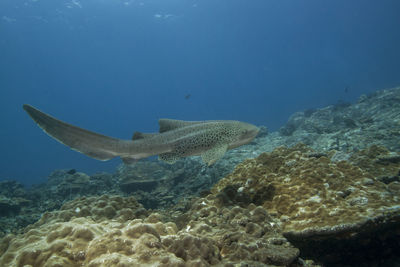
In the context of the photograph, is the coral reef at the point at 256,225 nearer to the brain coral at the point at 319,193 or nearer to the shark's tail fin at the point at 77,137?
the brain coral at the point at 319,193

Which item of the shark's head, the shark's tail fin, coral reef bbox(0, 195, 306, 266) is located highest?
the shark's head

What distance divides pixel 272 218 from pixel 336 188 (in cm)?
134

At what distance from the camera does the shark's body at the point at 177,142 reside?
3783 mm

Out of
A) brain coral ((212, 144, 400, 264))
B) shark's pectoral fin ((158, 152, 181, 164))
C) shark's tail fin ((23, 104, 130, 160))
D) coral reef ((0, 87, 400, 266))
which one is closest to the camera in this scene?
coral reef ((0, 87, 400, 266))

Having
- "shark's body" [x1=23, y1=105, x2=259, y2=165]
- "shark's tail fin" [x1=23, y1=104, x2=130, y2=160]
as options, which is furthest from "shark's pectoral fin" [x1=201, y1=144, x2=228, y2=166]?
"shark's tail fin" [x1=23, y1=104, x2=130, y2=160]

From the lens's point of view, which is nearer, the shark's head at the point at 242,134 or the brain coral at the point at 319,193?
the brain coral at the point at 319,193

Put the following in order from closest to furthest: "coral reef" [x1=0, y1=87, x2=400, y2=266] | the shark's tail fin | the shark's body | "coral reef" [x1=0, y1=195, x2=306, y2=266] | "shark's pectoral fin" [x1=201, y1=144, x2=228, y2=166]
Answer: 1. "coral reef" [x1=0, y1=195, x2=306, y2=266]
2. "coral reef" [x1=0, y1=87, x2=400, y2=266]
3. the shark's tail fin
4. the shark's body
5. "shark's pectoral fin" [x1=201, y1=144, x2=228, y2=166]

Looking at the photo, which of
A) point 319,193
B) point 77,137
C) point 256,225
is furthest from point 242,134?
point 77,137

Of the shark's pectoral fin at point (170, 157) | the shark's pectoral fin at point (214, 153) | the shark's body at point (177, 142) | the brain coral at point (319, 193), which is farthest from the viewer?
the shark's pectoral fin at point (170, 157)

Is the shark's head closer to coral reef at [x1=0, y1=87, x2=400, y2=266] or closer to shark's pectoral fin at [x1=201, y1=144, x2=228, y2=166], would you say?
shark's pectoral fin at [x1=201, y1=144, x2=228, y2=166]

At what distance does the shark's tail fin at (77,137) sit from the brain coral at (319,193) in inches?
99.1

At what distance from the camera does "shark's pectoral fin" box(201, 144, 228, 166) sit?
4309 millimetres

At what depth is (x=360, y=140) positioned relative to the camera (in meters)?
10.6

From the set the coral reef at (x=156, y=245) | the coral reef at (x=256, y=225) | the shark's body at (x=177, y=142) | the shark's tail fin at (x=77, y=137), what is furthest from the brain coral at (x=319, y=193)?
the shark's tail fin at (x=77, y=137)
